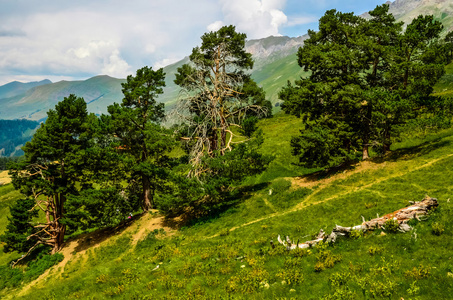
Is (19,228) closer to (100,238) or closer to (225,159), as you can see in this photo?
(100,238)

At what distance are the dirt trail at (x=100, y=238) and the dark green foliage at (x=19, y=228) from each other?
4.40m

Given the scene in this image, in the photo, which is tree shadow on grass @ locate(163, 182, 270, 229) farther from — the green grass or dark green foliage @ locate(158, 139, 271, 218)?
the green grass

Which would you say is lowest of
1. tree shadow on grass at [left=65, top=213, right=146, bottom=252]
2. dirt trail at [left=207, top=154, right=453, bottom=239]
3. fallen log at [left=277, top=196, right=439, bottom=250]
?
tree shadow on grass at [left=65, top=213, right=146, bottom=252]

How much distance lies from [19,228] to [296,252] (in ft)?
111

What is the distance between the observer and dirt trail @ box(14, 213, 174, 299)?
88.6 feet

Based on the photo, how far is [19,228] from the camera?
3012 centimetres

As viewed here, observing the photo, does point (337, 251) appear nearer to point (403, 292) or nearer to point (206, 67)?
point (403, 292)

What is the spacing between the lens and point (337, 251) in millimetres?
12930

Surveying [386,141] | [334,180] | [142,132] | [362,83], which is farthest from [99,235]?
[362,83]

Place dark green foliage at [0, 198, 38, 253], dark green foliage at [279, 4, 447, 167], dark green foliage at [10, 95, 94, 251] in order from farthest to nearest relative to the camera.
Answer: dark green foliage at [0, 198, 38, 253], dark green foliage at [10, 95, 94, 251], dark green foliage at [279, 4, 447, 167]

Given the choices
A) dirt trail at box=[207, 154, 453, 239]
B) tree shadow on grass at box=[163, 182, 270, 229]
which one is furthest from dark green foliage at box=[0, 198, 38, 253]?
dirt trail at box=[207, 154, 453, 239]

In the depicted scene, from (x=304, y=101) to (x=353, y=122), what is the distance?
21.7 ft

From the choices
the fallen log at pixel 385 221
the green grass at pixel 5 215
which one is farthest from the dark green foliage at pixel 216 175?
the green grass at pixel 5 215

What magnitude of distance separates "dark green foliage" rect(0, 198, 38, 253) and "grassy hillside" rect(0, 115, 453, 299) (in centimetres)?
498
